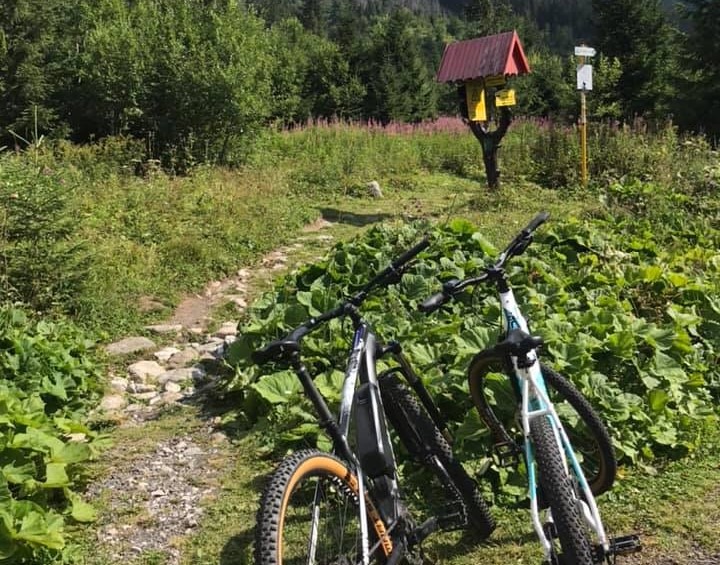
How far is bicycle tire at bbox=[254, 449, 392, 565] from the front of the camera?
2.05 m

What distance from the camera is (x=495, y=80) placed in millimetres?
10797

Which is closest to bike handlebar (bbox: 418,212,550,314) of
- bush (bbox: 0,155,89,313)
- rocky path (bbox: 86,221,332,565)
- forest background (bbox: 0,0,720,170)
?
rocky path (bbox: 86,221,332,565)

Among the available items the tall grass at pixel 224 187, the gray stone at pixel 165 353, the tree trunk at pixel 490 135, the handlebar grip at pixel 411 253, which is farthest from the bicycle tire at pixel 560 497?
the tree trunk at pixel 490 135

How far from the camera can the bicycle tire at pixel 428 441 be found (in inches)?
117

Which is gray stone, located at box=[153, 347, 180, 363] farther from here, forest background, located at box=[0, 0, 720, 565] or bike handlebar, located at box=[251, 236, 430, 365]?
bike handlebar, located at box=[251, 236, 430, 365]

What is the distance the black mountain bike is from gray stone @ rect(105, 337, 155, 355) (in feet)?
11.7

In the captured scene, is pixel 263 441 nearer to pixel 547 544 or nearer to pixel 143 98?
pixel 547 544

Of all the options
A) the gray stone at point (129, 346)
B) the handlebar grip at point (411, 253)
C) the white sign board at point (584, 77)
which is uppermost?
the white sign board at point (584, 77)

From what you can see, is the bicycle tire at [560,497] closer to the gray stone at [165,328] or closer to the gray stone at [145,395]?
the gray stone at [145,395]

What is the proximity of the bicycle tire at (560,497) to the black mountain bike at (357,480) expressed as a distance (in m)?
0.55

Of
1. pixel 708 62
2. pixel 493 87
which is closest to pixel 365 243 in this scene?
pixel 493 87

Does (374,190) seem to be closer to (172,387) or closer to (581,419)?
(172,387)

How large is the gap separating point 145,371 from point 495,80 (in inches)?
299

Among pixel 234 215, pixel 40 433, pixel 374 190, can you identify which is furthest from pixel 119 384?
pixel 374 190
